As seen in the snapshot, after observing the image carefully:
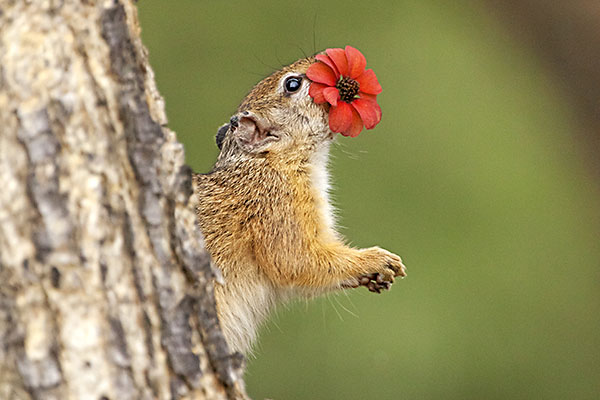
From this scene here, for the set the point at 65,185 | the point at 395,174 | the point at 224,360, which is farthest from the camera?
the point at 395,174

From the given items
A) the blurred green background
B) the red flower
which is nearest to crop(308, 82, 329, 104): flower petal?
the red flower

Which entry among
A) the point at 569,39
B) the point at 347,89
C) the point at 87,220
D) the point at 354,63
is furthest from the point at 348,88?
→ the point at 569,39

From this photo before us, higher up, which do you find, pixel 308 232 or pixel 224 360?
pixel 308 232

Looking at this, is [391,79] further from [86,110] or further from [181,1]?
[86,110]

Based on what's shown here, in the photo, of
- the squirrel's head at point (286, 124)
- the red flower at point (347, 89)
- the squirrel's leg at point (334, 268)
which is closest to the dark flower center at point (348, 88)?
the red flower at point (347, 89)

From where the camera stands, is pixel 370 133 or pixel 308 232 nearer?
pixel 308 232

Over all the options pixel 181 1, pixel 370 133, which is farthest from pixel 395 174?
pixel 181 1

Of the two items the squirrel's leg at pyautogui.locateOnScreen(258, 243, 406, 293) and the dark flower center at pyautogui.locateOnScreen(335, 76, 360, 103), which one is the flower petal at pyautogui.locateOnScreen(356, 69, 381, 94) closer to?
the dark flower center at pyautogui.locateOnScreen(335, 76, 360, 103)

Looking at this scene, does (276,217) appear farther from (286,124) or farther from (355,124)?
(355,124)
